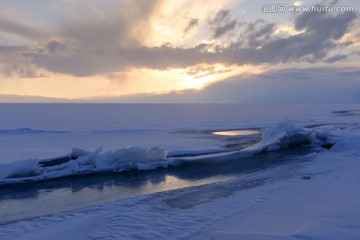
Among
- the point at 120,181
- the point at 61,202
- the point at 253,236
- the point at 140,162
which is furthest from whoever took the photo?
the point at 140,162

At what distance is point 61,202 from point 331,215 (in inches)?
270

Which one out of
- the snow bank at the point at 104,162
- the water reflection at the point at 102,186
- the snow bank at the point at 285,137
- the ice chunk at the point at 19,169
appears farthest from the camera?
the snow bank at the point at 285,137

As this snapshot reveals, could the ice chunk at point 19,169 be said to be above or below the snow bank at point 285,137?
below

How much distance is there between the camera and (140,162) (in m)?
13.4

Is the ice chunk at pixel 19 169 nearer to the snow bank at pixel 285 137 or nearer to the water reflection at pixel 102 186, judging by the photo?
the water reflection at pixel 102 186

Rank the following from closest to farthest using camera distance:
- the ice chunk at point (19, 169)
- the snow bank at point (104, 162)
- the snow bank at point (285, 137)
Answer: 1. the ice chunk at point (19, 169)
2. the snow bank at point (104, 162)
3. the snow bank at point (285, 137)

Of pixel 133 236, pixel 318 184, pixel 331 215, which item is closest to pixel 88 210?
pixel 133 236

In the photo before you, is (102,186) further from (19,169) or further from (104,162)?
(19,169)

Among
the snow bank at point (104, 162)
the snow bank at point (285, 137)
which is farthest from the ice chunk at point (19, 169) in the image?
the snow bank at point (285, 137)

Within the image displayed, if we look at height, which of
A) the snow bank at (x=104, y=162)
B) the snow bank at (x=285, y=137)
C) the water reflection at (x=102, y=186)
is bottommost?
the water reflection at (x=102, y=186)

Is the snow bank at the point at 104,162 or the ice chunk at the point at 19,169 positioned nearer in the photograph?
the ice chunk at the point at 19,169

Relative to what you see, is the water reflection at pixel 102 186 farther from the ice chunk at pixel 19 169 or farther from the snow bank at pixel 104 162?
the ice chunk at pixel 19 169

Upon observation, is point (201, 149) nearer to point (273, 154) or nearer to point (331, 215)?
point (273, 154)

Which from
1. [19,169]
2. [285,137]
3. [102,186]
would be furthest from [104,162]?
[285,137]
